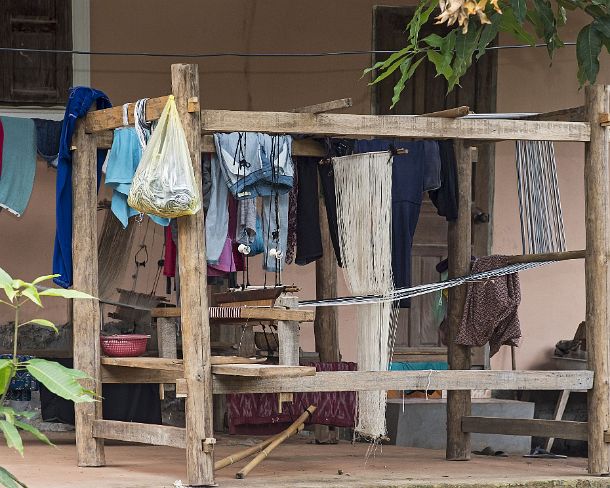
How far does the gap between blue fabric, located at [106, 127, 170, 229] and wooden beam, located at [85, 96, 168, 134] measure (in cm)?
10

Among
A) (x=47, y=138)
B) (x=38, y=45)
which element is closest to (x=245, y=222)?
(x=47, y=138)

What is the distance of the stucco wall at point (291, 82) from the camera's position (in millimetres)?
10258

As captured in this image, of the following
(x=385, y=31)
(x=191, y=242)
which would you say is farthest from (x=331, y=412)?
(x=385, y=31)

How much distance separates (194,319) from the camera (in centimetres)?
705

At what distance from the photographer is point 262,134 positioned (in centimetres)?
782

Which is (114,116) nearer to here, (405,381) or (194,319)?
(194,319)

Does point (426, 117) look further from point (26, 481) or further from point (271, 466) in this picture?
point (26, 481)

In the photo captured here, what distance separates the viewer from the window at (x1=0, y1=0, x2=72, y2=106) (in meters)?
10.2

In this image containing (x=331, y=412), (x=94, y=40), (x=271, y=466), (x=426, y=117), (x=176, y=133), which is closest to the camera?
(x=176, y=133)

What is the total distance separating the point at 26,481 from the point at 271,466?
1.69 m

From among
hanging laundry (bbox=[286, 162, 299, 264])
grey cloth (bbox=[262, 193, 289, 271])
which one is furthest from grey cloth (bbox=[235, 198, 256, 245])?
hanging laundry (bbox=[286, 162, 299, 264])

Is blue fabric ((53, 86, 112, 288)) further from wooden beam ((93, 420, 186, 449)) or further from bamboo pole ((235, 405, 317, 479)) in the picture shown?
bamboo pole ((235, 405, 317, 479))

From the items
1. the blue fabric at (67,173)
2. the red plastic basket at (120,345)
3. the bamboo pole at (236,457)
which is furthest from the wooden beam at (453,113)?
the red plastic basket at (120,345)

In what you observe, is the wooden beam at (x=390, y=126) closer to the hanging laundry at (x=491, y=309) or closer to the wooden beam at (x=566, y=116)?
the wooden beam at (x=566, y=116)
